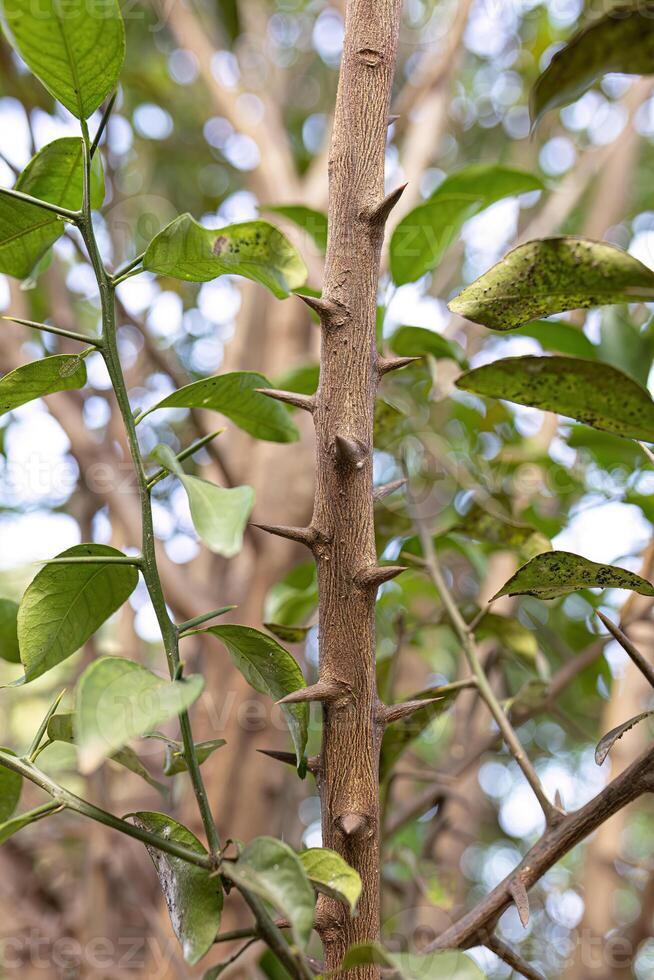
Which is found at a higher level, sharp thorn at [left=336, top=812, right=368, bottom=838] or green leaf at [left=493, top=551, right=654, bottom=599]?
green leaf at [left=493, top=551, right=654, bottom=599]

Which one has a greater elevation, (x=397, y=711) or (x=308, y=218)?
(x=308, y=218)

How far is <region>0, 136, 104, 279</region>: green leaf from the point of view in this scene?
0.99 ft

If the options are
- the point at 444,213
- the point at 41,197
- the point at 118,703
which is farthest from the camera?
the point at 444,213

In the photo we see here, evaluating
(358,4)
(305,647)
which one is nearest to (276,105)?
(305,647)

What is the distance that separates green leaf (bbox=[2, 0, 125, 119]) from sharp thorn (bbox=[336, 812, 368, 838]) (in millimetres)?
247

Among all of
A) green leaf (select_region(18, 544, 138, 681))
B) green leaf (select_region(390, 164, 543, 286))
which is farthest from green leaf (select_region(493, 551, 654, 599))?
green leaf (select_region(390, 164, 543, 286))

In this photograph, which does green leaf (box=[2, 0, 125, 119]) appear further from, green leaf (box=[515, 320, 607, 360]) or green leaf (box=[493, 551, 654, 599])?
green leaf (box=[515, 320, 607, 360])

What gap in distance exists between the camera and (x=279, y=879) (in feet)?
0.75

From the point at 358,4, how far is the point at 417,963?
1.05 feet

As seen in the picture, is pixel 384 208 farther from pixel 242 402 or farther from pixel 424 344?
pixel 424 344

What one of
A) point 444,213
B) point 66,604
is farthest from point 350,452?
point 444,213

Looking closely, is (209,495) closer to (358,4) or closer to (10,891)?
(358,4)

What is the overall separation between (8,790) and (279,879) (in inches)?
5.4

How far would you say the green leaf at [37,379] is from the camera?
31cm
